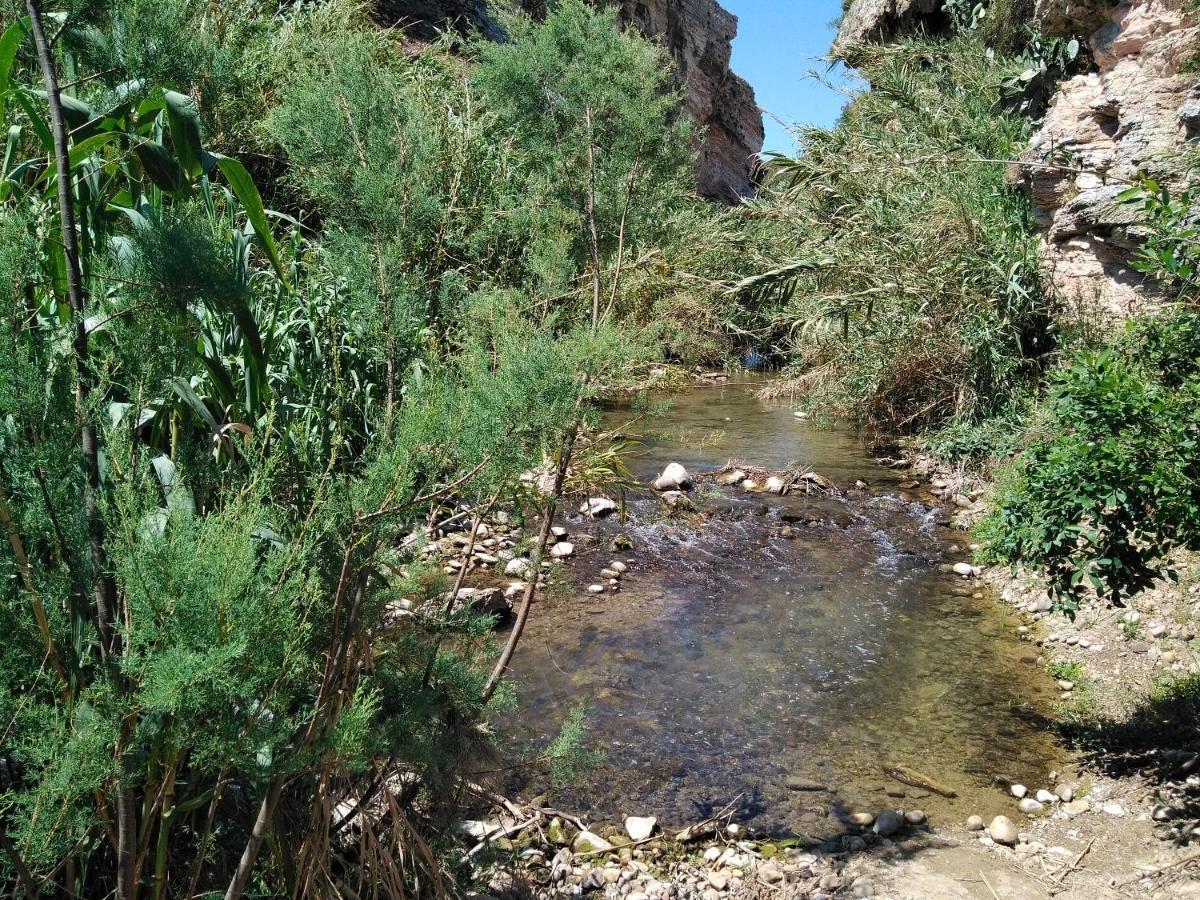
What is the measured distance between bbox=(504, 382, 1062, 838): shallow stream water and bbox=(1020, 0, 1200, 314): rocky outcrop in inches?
106

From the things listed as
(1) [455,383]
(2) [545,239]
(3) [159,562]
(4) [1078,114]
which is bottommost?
(3) [159,562]

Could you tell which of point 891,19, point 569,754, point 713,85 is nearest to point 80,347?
point 569,754

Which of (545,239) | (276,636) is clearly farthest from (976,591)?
(276,636)

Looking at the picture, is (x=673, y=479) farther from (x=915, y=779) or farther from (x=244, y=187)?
(x=244, y=187)

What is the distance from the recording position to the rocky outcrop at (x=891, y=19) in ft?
54.4

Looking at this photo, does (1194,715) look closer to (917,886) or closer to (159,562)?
(917,886)

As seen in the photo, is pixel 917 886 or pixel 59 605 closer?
pixel 59 605

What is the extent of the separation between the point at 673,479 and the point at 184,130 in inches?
261

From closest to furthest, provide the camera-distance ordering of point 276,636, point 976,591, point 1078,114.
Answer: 1. point 276,636
2. point 976,591
3. point 1078,114

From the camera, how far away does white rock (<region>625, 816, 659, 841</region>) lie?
11.6ft

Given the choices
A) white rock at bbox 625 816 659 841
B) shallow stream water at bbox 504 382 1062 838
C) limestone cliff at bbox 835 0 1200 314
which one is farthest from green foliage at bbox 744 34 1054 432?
white rock at bbox 625 816 659 841

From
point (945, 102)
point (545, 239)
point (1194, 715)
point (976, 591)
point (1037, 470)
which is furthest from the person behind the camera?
point (945, 102)

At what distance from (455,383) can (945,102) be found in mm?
10979

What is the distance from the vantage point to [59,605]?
1.76m
